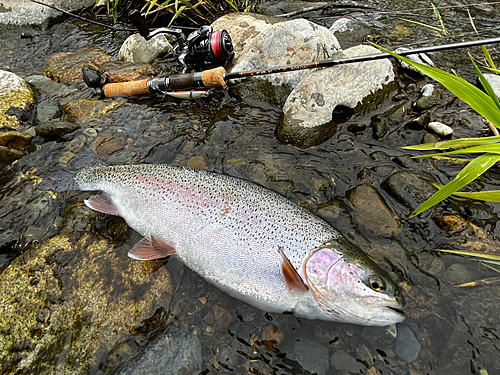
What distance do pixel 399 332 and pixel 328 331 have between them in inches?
21.6

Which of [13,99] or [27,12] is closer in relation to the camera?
[13,99]

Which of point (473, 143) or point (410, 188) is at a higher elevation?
point (473, 143)

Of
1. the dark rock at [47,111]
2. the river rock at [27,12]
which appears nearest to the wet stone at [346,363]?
the dark rock at [47,111]

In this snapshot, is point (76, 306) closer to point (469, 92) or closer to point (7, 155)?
point (7, 155)

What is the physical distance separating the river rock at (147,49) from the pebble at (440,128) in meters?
4.71

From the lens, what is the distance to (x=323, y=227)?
2.58 meters

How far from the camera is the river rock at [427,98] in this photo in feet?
12.5

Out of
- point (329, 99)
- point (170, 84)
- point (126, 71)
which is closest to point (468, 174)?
point (329, 99)

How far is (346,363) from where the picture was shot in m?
2.23

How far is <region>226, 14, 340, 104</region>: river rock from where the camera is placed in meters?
4.21

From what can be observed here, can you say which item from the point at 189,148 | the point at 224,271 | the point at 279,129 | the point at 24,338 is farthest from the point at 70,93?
the point at 224,271

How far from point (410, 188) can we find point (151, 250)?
8.55 ft

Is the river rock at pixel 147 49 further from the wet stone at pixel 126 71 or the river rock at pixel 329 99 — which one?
the river rock at pixel 329 99

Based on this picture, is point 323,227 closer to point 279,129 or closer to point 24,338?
point 279,129
